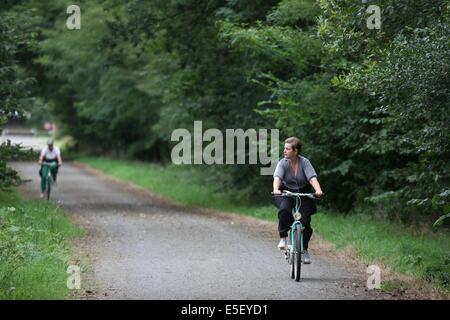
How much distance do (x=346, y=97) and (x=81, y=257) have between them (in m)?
7.65

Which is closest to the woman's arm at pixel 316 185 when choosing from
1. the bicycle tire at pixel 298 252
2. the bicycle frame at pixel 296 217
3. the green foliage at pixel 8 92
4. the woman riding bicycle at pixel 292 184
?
the woman riding bicycle at pixel 292 184

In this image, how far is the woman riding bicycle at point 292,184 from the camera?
1190 centimetres

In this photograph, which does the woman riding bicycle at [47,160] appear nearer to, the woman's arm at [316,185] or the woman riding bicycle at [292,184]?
the woman riding bicycle at [292,184]

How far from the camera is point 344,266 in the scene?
13.2 metres

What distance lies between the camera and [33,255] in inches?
471

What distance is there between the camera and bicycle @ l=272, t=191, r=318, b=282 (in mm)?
11461

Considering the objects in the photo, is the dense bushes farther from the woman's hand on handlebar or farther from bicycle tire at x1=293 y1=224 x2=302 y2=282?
bicycle tire at x1=293 y1=224 x2=302 y2=282

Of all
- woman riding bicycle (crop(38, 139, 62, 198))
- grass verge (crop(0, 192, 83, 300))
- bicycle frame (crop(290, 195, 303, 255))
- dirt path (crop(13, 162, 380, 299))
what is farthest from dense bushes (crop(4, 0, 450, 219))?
grass verge (crop(0, 192, 83, 300))

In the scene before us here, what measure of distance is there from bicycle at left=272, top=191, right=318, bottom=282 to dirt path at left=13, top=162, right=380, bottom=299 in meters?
0.22

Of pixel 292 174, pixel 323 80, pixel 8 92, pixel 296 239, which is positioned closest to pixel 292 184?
pixel 292 174

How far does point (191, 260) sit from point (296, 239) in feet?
8.57

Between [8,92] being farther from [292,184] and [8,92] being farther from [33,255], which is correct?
[292,184]
